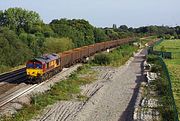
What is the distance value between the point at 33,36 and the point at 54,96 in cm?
3353

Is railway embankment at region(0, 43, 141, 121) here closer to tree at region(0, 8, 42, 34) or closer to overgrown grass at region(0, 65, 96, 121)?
overgrown grass at region(0, 65, 96, 121)

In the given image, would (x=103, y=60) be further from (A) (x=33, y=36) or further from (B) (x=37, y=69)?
(B) (x=37, y=69)

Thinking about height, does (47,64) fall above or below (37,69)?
above

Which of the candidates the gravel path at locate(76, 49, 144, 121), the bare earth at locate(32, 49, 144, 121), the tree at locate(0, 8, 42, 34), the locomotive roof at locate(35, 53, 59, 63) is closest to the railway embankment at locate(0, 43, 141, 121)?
the bare earth at locate(32, 49, 144, 121)

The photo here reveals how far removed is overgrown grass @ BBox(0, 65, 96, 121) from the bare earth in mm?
595

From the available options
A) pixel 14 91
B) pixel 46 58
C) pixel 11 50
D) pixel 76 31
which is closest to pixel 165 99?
pixel 14 91

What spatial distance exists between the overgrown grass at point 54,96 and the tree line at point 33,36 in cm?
1122

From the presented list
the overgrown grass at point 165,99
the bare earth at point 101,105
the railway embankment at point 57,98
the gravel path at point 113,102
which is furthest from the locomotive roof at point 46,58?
A: the overgrown grass at point 165,99

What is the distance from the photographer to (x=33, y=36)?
58.7 metres

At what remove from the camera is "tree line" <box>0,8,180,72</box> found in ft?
154

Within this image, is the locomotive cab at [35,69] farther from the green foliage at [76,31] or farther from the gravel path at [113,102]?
the green foliage at [76,31]

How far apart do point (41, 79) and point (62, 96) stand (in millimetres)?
5783

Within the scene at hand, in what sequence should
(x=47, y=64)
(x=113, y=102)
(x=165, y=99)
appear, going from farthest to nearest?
(x=47, y=64) < (x=113, y=102) < (x=165, y=99)

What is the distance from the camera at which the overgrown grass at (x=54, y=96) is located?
20.8 m
